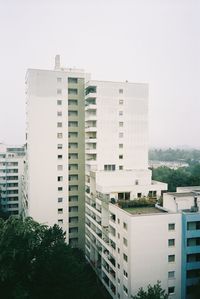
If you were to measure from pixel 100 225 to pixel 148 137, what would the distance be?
65.0 ft

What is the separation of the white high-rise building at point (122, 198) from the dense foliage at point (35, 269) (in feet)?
21.0

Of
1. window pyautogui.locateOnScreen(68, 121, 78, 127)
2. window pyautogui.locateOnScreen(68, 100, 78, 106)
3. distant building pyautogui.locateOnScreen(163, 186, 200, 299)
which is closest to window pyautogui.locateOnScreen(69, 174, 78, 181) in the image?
window pyautogui.locateOnScreen(68, 121, 78, 127)

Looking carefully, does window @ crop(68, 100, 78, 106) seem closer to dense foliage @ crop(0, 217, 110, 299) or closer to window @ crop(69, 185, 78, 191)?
window @ crop(69, 185, 78, 191)

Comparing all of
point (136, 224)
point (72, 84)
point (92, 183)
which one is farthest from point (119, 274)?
point (72, 84)

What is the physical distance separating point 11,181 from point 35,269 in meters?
58.8

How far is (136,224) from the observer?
32.1 meters

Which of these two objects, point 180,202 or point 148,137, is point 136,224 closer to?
point 180,202

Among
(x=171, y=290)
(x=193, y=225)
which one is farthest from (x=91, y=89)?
(x=171, y=290)

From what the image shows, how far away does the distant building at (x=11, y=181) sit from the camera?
280 ft

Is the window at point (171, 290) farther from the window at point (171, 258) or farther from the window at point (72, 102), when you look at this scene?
the window at point (72, 102)

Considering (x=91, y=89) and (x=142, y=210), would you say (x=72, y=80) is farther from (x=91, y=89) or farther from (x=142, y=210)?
(x=142, y=210)

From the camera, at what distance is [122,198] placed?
4378 centimetres

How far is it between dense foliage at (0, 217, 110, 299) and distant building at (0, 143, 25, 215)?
55.0 metres

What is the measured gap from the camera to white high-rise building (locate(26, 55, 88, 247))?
51250 mm
